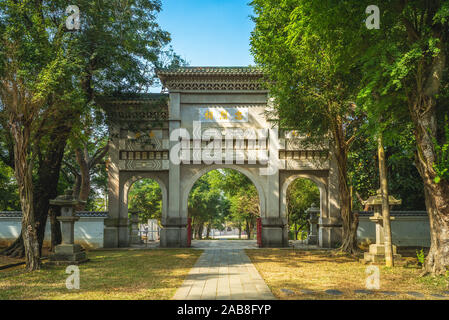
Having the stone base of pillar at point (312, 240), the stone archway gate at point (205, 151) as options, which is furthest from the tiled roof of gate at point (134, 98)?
the stone base of pillar at point (312, 240)

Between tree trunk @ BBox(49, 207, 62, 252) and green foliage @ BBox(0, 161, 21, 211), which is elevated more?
green foliage @ BBox(0, 161, 21, 211)

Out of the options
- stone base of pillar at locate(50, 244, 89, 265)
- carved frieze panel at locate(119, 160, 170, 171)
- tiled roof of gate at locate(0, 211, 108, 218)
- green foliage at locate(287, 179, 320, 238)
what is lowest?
stone base of pillar at locate(50, 244, 89, 265)

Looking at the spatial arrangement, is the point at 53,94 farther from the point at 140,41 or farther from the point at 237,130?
the point at 237,130

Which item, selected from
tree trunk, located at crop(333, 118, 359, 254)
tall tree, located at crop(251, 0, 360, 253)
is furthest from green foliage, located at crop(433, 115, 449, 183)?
tree trunk, located at crop(333, 118, 359, 254)

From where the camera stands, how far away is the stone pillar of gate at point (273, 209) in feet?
44.1

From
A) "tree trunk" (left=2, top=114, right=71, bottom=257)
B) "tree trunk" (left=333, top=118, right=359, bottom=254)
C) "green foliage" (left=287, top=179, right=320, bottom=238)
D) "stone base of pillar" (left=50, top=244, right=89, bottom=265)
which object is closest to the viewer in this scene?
"stone base of pillar" (left=50, top=244, right=89, bottom=265)

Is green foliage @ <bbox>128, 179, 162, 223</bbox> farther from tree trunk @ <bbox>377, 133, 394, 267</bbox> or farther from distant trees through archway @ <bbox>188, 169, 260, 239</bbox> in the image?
tree trunk @ <bbox>377, 133, 394, 267</bbox>

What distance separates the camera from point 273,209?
13.6 m

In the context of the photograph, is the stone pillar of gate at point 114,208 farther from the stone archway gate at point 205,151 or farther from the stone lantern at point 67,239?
the stone lantern at point 67,239

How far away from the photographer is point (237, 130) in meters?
13.9

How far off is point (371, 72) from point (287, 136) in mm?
6977

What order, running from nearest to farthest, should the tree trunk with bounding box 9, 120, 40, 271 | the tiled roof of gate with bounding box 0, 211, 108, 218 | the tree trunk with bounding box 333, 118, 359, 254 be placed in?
the tree trunk with bounding box 9, 120, 40, 271, the tree trunk with bounding box 333, 118, 359, 254, the tiled roof of gate with bounding box 0, 211, 108, 218

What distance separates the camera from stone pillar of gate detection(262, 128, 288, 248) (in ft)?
44.1

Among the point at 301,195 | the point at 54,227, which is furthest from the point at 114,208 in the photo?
the point at 301,195
